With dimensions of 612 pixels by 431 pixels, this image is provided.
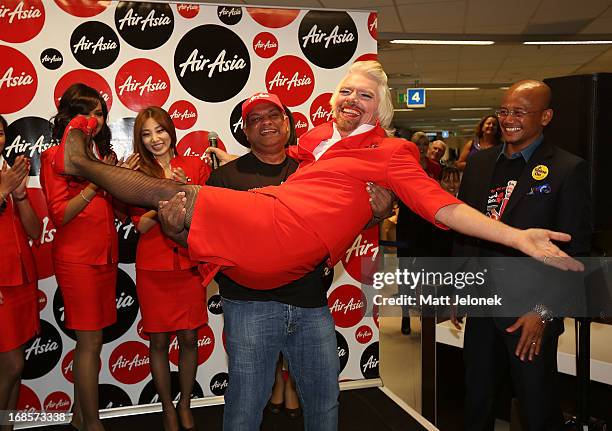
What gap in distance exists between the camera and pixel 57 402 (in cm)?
330

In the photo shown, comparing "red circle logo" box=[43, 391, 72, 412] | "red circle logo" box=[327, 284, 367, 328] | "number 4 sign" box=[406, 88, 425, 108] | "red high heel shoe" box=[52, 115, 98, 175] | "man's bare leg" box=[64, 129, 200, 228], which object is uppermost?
"number 4 sign" box=[406, 88, 425, 108]

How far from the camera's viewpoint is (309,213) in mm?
1681

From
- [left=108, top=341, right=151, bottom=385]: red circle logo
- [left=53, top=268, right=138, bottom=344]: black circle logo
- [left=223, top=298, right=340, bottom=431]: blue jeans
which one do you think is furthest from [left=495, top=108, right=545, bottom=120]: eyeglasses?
[left=108, top=341, right=151, bottom=385]: red circle logo

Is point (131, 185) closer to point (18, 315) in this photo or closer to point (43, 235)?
point (18, 315)

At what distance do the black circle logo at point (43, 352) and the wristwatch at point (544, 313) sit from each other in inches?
111

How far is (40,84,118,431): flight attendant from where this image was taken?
2.74 meters

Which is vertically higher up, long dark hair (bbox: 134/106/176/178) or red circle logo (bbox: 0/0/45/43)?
red circle logo (bbox: 0/0/45/43)

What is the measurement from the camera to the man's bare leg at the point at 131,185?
5.65 feet

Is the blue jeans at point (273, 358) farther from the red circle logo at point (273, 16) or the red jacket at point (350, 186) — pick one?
the red circle logo at point (273, 16)

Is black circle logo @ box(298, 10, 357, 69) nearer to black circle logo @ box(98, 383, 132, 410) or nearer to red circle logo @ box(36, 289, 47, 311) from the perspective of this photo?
red circle logo @ box(36, 289, 47, 311)

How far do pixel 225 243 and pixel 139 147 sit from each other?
146cm

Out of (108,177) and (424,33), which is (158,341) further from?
(424,33)

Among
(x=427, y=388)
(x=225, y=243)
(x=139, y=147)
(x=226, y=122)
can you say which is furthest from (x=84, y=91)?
(x=427, y=388)

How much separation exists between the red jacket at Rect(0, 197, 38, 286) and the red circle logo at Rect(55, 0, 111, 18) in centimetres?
129
